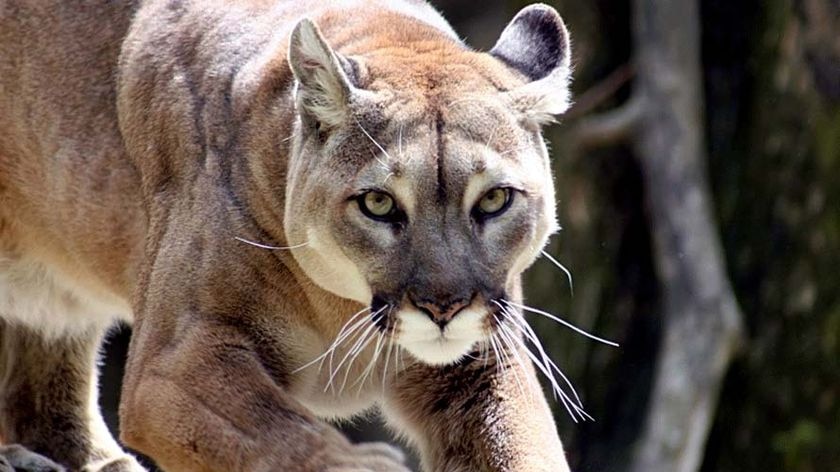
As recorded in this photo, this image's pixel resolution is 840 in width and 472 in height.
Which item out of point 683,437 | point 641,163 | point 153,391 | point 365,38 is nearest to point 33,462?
point 153,391

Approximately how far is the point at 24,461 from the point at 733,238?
18.6 feet

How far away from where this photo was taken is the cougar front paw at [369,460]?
4.42m

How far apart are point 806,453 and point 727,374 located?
0.70 metres

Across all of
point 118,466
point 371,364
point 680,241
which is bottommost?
point 680,241

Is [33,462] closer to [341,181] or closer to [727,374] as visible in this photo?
[341,181]

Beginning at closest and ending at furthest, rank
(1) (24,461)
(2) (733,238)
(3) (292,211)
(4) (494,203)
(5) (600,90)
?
(4) (494,203) < (3) (292,211) < (1) (24,461) < (2) (733,238) < (5) (600,90)

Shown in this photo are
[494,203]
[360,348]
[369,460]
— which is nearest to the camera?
[369,460]

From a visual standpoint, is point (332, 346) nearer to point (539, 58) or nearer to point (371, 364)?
point (371, 364)

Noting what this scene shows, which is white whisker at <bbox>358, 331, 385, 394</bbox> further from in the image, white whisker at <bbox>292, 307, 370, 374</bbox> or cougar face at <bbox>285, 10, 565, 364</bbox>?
cougar face at <bbox>285, 10, 565, 364</bbox>

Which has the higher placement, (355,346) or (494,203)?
(494,203)

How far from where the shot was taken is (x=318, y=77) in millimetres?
4676

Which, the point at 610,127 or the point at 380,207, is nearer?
the point at 380,207

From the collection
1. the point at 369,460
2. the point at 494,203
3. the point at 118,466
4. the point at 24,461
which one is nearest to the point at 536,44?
the point at 494,203

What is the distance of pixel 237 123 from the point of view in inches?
200
